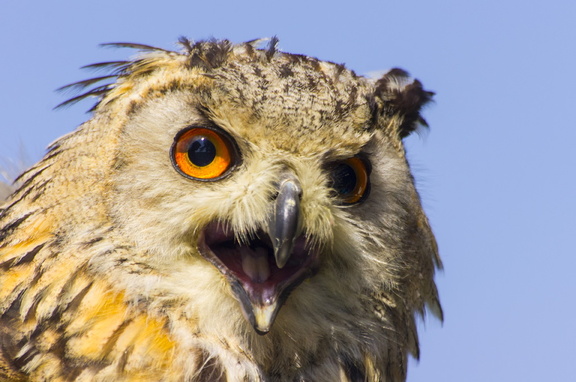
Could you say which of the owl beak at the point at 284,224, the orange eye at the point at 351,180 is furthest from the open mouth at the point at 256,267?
the orange eye at the point at 351,180

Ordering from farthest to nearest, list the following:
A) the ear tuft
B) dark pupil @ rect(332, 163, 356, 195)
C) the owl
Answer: the ear tuft → dark pupil @ rect(332, 163, 356, 195) → the owl

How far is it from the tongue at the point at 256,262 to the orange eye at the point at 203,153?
0.81 feet

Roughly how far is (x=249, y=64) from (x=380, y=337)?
1016 millimetres

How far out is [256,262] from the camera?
8.89ft

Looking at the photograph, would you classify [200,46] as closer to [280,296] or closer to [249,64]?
[249,64]

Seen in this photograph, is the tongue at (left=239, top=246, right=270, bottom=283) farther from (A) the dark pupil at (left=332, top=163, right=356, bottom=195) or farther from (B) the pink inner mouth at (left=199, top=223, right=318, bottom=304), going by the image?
(A) the dark pupil at (left=332, top=163, right=356, bottom=195)

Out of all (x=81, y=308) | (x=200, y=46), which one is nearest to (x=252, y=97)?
(x=200, y=46)

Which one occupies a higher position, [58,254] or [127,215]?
[127,215]

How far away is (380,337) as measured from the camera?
10.0 feet

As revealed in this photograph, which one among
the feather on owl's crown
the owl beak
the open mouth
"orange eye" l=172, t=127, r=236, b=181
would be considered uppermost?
the feather on owl's crown

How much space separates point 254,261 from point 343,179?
0.43m

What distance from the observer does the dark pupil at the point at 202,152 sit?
2730 mm

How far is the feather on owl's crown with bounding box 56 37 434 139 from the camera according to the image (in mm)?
2938

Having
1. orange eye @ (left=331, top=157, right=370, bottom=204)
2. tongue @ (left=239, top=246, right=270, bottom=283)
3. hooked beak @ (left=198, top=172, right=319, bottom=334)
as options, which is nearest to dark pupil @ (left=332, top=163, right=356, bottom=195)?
orange eye @ (left=331, top=157, right=370, bottom=204)
